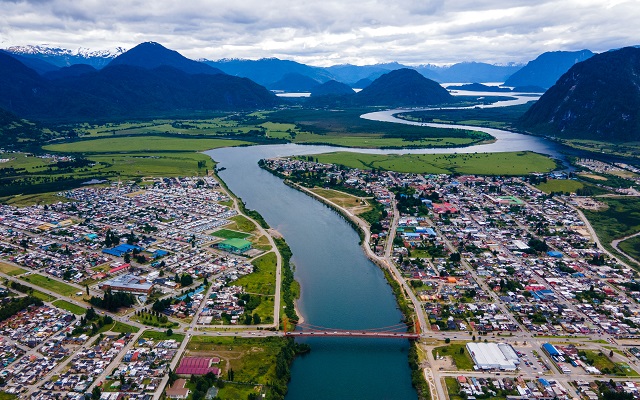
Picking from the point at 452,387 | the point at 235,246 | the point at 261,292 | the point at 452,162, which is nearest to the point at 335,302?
the point at 261,292

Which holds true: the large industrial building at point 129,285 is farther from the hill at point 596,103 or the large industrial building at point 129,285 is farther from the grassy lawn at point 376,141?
the hill at point 596,103

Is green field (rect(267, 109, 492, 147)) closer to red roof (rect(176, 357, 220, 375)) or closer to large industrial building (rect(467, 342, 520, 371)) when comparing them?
large industrial building (rect(467, 342, 520, 371))

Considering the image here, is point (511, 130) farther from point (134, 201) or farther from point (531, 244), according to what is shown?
point (134, 201)

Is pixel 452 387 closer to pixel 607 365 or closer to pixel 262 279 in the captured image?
pixel 607 365

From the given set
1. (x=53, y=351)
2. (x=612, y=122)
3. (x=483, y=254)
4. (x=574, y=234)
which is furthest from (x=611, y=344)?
(x=612, y=122)

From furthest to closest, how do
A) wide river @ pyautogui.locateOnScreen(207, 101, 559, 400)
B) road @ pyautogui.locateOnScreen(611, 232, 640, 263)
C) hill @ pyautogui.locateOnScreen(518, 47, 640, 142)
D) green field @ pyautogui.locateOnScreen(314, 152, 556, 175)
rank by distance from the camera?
hill @ pyautogui.locateOnScreen(518, 47, 640, 142) → green field @ pyautogui.locateOnScreen(314, 152, 556, 175) → road @ pyautogui.locateOnScreen(611, 232, 640, 263) → wide river @ pyautogui.locateOnScreen(207, 101, 559, 400)

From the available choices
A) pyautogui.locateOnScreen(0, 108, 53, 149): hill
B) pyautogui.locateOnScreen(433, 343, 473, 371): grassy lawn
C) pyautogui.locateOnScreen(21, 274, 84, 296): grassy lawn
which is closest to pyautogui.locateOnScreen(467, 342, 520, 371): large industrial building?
pyautogui.locateOnScreen(433, 343, 473, 371): grassy lawn
